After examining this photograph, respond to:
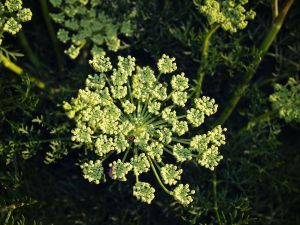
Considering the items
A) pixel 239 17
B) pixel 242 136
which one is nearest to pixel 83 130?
pixel 239 17

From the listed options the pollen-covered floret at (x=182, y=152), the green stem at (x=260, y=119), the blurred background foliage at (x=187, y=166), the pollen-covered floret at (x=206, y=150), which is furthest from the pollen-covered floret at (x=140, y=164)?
the green stem at (x=260, y=119)

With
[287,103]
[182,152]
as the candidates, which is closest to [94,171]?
[182,152]

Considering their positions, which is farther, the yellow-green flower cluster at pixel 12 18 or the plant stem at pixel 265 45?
the plant stem at pixel 265 45

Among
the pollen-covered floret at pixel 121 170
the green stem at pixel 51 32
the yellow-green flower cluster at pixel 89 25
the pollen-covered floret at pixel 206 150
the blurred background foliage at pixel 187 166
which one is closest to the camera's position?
the pollen-covered floret at pixel 121 170

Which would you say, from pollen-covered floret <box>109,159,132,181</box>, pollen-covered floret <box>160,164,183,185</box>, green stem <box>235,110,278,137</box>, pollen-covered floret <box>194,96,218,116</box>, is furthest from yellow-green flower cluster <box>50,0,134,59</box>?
green stem <box>235,110,278,137</box>

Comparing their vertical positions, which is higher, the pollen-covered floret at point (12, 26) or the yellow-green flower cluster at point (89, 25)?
the yellow-green flower cluster at point (89, 25)

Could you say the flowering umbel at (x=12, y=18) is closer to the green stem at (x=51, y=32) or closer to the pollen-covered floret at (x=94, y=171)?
the green stem at (x=51, y=32)

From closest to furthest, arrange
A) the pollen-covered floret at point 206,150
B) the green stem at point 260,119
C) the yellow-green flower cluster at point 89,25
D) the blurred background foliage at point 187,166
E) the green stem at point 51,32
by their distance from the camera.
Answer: the pollen-covered floret at point 206,150 → the yellow-green flower cluster at point 89,25 → the green stem at point 260,119 → the blurred background foliage at point 187,166 → the green stem at point 51,32

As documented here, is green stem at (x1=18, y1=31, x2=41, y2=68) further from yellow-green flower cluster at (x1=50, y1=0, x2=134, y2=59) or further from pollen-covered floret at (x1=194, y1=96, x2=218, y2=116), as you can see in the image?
pollen-covered floret at (x1=194, y1=96, x2=218, y2=116)
